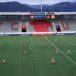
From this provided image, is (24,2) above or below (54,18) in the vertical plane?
above

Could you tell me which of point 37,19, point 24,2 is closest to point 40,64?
point 37,19

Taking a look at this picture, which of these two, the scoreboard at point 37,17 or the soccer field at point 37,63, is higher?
the scoreboard at point 37,17

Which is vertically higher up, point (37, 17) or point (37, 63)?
point (37, 17)

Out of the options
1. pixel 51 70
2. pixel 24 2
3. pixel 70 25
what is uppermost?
pixel 24 2

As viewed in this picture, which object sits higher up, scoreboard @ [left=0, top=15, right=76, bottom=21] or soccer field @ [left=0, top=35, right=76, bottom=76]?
scoreboard @ [left=0, top=15, right=76, bottom=21]

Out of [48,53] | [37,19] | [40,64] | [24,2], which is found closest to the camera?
[40,64]

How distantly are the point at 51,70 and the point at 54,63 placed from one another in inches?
117

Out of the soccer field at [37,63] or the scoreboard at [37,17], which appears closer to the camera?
the soccer field at [37,63]

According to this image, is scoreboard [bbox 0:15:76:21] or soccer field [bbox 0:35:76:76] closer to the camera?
soccer field [bbox 0:35:76:76]

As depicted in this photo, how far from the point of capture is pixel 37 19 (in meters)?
66.1

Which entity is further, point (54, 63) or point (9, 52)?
point (9, 52)

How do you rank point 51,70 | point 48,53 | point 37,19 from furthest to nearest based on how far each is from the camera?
point 37,19 → point 48,53 → point 51,70

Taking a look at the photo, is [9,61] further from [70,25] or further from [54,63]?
[70,25]

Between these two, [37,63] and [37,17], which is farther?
[37,17]
